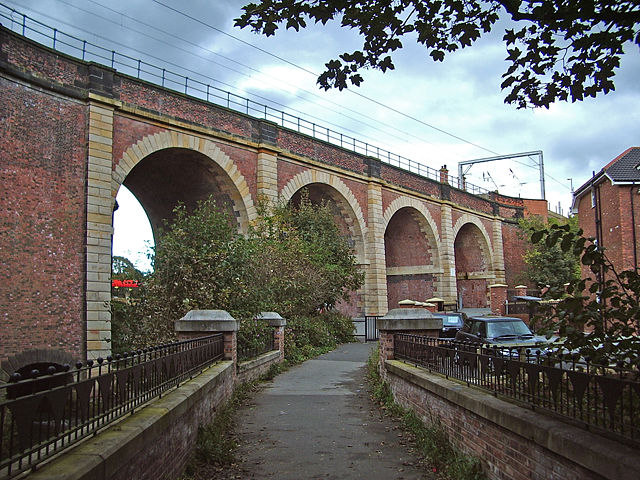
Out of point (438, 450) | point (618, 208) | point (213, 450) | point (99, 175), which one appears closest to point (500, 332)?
point (438, 450)

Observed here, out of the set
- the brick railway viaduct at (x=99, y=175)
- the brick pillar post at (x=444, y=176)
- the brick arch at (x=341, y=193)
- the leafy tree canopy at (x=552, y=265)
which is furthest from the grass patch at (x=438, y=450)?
the leafy tree canopy at (x=552, y=265)

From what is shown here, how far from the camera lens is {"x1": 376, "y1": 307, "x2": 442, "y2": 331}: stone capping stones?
380 inches

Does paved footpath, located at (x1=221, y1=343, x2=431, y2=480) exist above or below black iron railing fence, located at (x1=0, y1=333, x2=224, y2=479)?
below

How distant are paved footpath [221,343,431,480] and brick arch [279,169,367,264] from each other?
1373 cm

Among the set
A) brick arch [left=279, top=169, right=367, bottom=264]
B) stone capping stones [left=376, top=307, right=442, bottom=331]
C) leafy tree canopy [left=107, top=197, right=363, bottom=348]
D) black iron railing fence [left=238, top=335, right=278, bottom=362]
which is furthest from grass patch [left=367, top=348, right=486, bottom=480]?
brick arch [left=279, top=169, right=367, bottom=264]

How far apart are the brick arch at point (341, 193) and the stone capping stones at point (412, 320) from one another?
46.6 feet

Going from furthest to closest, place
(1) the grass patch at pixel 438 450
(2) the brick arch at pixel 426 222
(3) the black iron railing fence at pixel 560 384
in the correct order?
1. (2) the brick arch at pixel 426 222
2. (1) the grass patch at pixel 438 450
3. (3) the black iron railing fence at pixel 560 384

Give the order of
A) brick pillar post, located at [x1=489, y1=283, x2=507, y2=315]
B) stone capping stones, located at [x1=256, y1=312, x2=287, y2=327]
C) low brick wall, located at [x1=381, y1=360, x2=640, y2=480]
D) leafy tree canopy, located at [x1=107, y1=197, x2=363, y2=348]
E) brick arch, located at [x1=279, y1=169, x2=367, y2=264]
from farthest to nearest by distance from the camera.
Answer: brick pillar post, located at [x1=489, y1=283, x2=507, y2=315]
brick arch, located at [x1=279, y1=169, x2=367, y2=264]
stone capping stones, located at [x1=256, y1=312, x2=287, y2=327]
leafy tree canopy, located at [x1=107, y1=197, x2=363, y2=348]
low brick wall, located at [x1=381, y1=360, x2=640, y2=480]

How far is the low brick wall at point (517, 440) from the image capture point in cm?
354

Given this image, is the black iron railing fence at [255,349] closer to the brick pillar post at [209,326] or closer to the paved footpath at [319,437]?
the paved footpath at [319,437]

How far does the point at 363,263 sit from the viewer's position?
29.2m

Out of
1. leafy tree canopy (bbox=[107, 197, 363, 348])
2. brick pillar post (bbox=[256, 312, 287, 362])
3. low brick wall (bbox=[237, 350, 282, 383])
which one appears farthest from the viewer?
brick pillar post (bbox=[256, 312, 287, 362])

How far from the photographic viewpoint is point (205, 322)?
9.55 metres

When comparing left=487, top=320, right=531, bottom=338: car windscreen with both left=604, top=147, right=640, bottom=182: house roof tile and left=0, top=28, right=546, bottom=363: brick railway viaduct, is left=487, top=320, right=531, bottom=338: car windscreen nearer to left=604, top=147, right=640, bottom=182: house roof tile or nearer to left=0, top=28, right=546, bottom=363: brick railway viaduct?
left=0, top=28, right=546, bottom=363: brick railway viaduct
